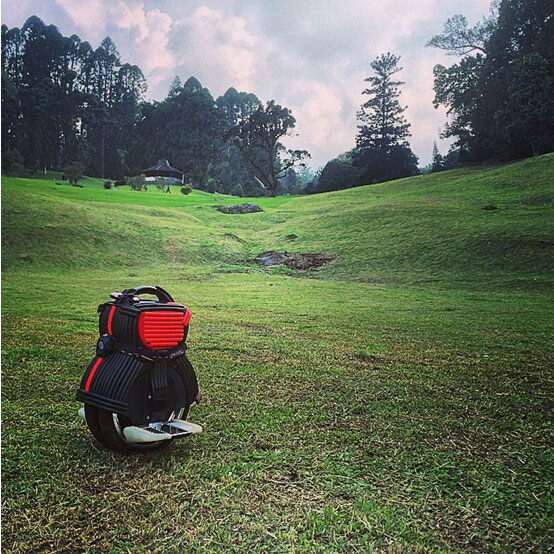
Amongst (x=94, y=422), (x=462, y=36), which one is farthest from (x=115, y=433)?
(x=462, y=36)

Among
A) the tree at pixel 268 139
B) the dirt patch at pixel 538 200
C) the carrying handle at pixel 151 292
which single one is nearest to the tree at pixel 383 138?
the tree at pixel 268 139

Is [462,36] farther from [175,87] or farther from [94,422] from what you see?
[175,87]

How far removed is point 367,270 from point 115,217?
20.0ft

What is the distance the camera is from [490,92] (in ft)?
34.3

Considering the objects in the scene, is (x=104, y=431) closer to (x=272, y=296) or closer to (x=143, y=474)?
(x=143, y=474)

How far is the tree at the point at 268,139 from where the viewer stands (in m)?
14.9

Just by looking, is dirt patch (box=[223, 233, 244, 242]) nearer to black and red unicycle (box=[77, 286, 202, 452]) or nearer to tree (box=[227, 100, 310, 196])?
tree (box=[227, 100, 310, 196])

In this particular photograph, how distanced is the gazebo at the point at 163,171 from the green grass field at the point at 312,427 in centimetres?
1365

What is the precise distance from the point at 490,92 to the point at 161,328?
1122cm

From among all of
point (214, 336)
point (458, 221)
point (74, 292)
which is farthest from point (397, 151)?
point (214, 336)

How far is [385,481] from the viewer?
54.8 inches

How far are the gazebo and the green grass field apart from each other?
13653 mm

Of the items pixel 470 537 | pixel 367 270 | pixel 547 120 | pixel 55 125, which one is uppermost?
pixel 55 125

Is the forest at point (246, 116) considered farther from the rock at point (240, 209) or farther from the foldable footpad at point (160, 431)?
the foldable footpad at point (160, 431)
